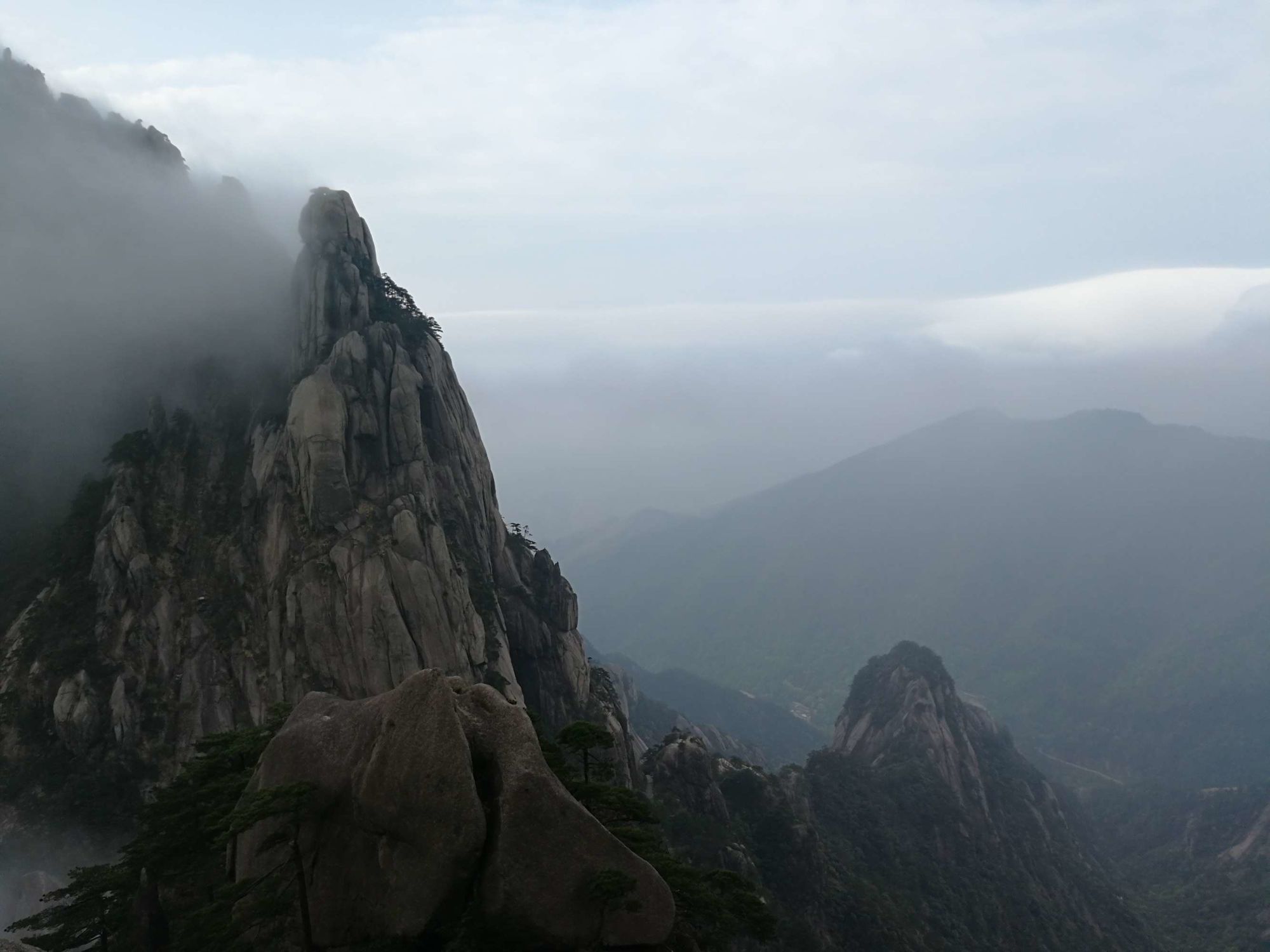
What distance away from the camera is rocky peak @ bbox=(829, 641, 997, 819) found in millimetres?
139750

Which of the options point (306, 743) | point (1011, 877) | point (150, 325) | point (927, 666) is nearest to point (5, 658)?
point (150, 325)

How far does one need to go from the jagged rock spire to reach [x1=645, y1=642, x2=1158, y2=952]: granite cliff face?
58.4 m

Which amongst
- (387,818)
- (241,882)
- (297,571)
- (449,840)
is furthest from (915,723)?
(241,882)

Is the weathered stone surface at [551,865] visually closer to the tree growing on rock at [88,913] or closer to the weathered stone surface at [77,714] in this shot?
the tree growing on rock at [88,913]

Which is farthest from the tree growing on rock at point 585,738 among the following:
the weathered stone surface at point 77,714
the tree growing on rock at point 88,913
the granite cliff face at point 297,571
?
the weathered stone surface at point 77,714

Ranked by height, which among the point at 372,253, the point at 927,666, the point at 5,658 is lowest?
the point at 927,666

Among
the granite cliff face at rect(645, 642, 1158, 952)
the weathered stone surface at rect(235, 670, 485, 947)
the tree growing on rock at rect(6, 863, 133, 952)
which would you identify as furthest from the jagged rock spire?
the granite cliff face at rect(645, 642, 1158, 952)

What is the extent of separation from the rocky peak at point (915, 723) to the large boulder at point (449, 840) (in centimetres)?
12164

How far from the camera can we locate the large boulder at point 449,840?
27078mm

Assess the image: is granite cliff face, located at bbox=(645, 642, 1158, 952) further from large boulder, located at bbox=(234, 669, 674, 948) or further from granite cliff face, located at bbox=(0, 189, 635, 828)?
large boulder, located at bbox=(234, 669, 674, 948)

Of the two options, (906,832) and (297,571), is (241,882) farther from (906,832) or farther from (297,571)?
(906,832)

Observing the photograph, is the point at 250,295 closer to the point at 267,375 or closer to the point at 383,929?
the point at 267,375

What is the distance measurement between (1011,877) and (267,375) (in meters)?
121

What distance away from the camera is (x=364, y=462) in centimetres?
7456
